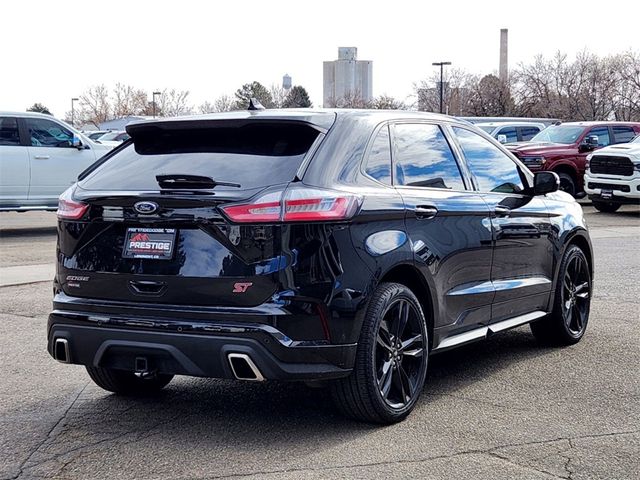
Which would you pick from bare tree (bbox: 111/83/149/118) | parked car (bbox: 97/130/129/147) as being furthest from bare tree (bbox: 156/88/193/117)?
parked car (bbox: 97/130/129/147)

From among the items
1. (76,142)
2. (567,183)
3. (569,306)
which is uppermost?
(76,142)

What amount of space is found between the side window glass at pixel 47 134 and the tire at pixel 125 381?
11687 millimetres

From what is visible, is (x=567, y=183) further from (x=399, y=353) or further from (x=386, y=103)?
(x=386, y=103)

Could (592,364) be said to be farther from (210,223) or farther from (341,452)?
(210,223)

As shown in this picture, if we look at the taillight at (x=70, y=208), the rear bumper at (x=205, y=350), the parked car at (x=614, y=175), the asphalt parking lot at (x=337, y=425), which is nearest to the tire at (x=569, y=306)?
the asphalt parking lot at (x=337, y=425)

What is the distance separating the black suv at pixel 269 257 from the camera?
192 inches

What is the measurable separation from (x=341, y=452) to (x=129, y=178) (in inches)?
73.8

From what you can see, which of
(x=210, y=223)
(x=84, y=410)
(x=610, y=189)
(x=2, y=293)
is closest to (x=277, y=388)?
(x=84, y=410)

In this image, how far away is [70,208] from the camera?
5422 millimetres

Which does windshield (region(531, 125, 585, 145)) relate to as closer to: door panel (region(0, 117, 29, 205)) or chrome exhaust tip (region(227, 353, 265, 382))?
door panel (region(0, 117, 29, 205))

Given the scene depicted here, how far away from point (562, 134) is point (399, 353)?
19.6 m

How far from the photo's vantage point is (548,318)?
743 cm

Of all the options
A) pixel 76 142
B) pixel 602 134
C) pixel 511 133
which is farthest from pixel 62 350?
pixel 511 133

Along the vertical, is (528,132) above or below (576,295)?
above
